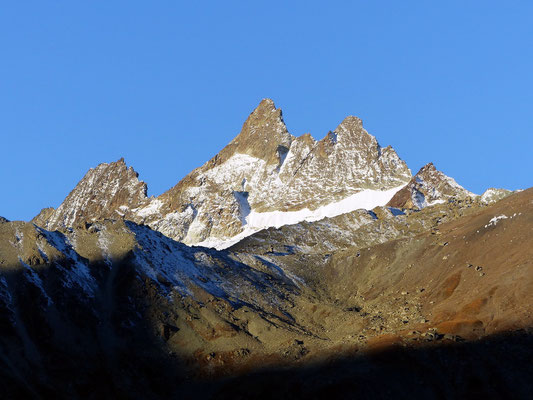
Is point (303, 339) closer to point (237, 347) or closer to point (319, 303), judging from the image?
point (237, 347)

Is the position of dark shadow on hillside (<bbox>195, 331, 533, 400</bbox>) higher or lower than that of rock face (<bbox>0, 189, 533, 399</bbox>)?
lower

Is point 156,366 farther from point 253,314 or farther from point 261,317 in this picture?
point 261,317

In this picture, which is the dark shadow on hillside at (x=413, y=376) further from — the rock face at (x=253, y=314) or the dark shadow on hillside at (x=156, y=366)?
the rock face at (x=253, y=314)

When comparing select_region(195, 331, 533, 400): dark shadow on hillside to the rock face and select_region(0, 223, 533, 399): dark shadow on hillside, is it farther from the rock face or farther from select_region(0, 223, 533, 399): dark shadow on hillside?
the rock face

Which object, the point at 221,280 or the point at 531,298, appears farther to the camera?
the point at 221,280

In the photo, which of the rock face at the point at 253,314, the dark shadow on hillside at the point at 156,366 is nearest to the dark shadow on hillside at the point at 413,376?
the dark shadow on hillside at the point at 156,366

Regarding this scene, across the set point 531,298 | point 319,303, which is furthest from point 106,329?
point 531,298

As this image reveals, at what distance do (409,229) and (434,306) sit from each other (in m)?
74.8

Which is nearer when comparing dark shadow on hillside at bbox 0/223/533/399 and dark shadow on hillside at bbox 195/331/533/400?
dark shadow on hillside at bbox 195/331/533/400

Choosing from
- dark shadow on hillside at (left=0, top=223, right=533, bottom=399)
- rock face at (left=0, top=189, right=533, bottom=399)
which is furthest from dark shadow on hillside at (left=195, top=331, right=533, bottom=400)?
rock face at (left=0, top=189, right=533, bottom=399)

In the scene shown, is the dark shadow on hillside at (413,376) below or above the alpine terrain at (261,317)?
below

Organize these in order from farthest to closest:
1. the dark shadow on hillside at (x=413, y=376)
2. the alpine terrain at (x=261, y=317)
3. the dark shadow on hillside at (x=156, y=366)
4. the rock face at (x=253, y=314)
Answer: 1. the rock face at (x=253, y=314)
2. the alpine terrain at (x=261, y=317)
3. the dark shadow on hillside at (x=156, y=366)
4. the dark shadow on hillside at (x=413, y=376)

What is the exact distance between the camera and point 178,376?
326ft

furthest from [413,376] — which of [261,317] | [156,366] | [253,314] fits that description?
[156,366]
